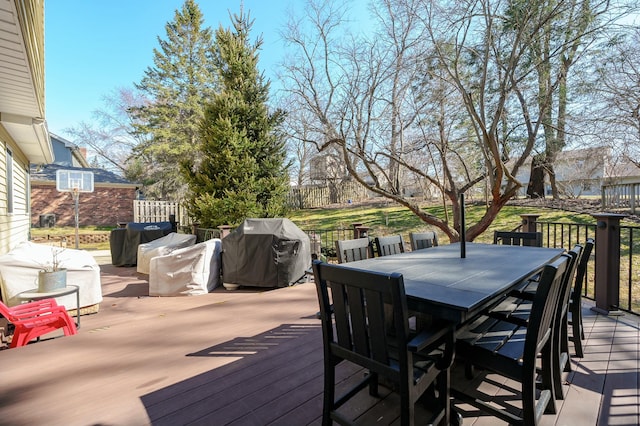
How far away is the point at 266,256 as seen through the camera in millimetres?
4945

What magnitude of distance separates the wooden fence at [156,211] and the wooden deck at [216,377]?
7.67 meters

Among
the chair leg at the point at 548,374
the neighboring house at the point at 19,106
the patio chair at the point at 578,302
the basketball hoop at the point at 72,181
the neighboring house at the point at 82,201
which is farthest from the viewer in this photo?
the neighboring house at the point at 82,201

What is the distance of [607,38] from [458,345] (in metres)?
5.80

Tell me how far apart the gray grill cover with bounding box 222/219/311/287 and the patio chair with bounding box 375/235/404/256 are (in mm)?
2272

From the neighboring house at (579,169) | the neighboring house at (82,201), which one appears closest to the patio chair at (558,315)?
the neighboring house at (579,169)

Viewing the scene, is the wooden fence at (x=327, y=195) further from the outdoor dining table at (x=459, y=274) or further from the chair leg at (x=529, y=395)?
the chair leg at (x=529, y=395)

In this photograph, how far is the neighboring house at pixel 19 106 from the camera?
2332 mm

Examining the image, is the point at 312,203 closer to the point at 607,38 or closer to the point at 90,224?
the point at 90,224

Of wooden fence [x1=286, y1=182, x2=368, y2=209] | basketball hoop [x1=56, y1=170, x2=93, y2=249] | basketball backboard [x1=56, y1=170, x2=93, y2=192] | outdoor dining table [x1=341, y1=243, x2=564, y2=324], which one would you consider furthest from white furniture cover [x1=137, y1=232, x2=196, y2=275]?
wooden fence [x1=286, y1=182, x2=368, y2=209]

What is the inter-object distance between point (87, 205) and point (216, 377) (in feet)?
51.5

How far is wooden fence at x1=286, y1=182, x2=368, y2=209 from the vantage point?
15234mm

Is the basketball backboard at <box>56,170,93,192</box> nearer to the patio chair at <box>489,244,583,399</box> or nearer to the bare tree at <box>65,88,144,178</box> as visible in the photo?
the bare tree at <box>65,88,144,178</box>

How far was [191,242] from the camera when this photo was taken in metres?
6.34

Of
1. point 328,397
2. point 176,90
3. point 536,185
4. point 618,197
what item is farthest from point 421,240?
point 176,90
